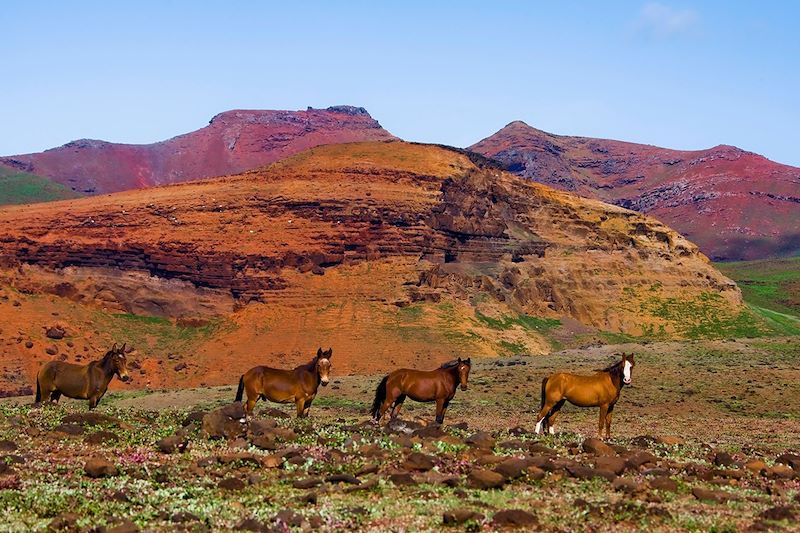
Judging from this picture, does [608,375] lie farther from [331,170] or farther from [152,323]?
[331,170]

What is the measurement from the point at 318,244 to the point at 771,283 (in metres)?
100

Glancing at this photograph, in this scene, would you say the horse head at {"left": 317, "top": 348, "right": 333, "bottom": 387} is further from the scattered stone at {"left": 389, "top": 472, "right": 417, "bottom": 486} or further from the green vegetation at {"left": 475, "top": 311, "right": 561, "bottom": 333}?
the green vegetation at {"left": 475, "top": 311, "right": 561, "bottom": 333}

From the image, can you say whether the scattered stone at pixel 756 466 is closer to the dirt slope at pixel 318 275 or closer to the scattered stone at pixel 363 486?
the scattered stone at pixel 363 486

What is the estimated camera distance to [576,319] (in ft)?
310

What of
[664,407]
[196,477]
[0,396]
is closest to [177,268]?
[0,396]

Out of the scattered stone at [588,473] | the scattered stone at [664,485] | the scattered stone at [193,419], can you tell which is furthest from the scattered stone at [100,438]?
the scattered stone at [664,485]

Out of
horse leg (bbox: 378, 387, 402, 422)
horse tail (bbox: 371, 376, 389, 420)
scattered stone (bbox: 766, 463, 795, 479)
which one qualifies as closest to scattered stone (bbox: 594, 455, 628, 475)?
scattered stone (bbox: 766, 463, 795, 479)

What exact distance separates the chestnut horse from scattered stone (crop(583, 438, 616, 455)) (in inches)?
188

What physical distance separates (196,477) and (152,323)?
64.8 metres

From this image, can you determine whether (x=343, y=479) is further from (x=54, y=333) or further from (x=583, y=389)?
(x=54, y=333)

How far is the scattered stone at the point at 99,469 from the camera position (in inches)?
733

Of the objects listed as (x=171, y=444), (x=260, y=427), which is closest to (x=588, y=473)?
(x=260, y=427)

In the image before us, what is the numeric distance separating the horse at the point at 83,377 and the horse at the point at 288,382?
14.8ft

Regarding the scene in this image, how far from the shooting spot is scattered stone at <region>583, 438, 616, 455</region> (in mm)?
22000
